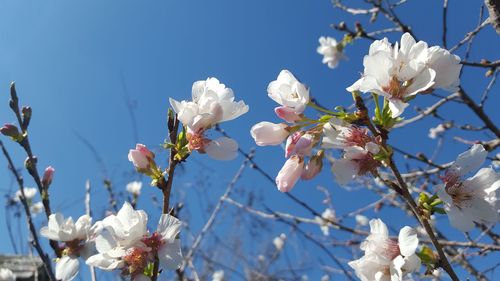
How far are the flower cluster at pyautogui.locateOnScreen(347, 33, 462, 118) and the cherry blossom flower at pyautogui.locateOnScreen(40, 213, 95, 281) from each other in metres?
0.92

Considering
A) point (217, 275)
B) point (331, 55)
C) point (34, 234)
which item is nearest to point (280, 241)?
point (217, 275)

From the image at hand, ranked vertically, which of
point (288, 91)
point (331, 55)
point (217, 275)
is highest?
point (331, 55)

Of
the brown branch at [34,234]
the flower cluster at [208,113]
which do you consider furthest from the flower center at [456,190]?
the brown branch at [34,234]

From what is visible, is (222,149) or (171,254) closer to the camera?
(171,254)

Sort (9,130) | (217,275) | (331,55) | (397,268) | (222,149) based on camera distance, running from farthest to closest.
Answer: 1. (217,275)
2. (331,55)
3. (9,130)
4. (222,149)
5. (397,268)

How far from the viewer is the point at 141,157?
45.1 inches

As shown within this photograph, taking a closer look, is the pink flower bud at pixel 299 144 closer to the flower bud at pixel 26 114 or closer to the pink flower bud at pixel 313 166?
the pink flower bud at pixel 313 166

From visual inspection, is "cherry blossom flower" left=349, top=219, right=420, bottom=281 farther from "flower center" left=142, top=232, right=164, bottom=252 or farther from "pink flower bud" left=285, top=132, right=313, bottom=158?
"flower center" left=142, top=232, right=164, bottom=252

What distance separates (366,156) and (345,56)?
355cm

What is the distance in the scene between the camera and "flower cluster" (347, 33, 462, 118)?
37.2 inches

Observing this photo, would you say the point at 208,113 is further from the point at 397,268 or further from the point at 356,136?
the point at 397,268

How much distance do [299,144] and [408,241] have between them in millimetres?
311

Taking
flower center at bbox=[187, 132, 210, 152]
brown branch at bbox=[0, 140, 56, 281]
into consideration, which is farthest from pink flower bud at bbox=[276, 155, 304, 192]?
brown branch at bbox=[0, 140, 56, 281]

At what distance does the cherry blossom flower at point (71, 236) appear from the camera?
1.30 metres
